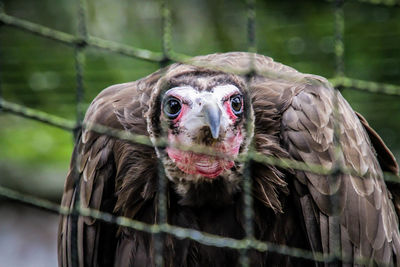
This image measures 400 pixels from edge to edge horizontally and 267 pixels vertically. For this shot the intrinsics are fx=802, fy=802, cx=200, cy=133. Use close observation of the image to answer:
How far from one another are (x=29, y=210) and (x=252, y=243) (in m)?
5.01

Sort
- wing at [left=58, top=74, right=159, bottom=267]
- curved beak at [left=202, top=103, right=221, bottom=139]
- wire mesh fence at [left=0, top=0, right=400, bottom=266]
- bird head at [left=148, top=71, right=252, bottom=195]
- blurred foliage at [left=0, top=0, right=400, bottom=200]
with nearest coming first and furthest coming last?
wire mesh fence at [left=0, top=0, right=400, bottom=266], curved beak at [left=202, top=103, right=221, bottom=139], bird head at [left=148, top=71, right=252, bottom=195], wing at [left=58, top=74, right=159, bottom=267], blurred foliage at [left=0, top=0, right=400, bottom=200]

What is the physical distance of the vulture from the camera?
377 cm

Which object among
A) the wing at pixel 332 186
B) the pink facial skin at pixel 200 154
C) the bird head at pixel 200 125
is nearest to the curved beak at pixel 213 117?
the bird head at pixel 200 125

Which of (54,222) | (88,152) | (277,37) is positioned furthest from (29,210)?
(88,152)

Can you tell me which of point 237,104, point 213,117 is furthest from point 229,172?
point 213,117

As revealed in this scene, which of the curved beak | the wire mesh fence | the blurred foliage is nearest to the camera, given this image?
the wire mesh fence

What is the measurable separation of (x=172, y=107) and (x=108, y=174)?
1.91 ft

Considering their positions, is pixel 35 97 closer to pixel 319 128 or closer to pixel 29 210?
pixel 29 210

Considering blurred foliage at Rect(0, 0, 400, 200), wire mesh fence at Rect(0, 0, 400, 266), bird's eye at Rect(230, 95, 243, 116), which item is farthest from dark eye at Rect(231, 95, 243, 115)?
blurred foliage at Rect(0, 0, 400, 200)

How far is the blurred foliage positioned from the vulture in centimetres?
318

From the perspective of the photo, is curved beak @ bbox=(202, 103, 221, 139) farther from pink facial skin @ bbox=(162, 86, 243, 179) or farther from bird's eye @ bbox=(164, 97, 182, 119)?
bird's eye @ bbox=(164, 97, 182, 119)

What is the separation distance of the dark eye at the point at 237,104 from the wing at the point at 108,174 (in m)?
0.51

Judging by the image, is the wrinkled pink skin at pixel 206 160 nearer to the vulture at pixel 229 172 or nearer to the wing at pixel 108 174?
the vulture at pixel 229 172

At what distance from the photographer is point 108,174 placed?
414 cm
